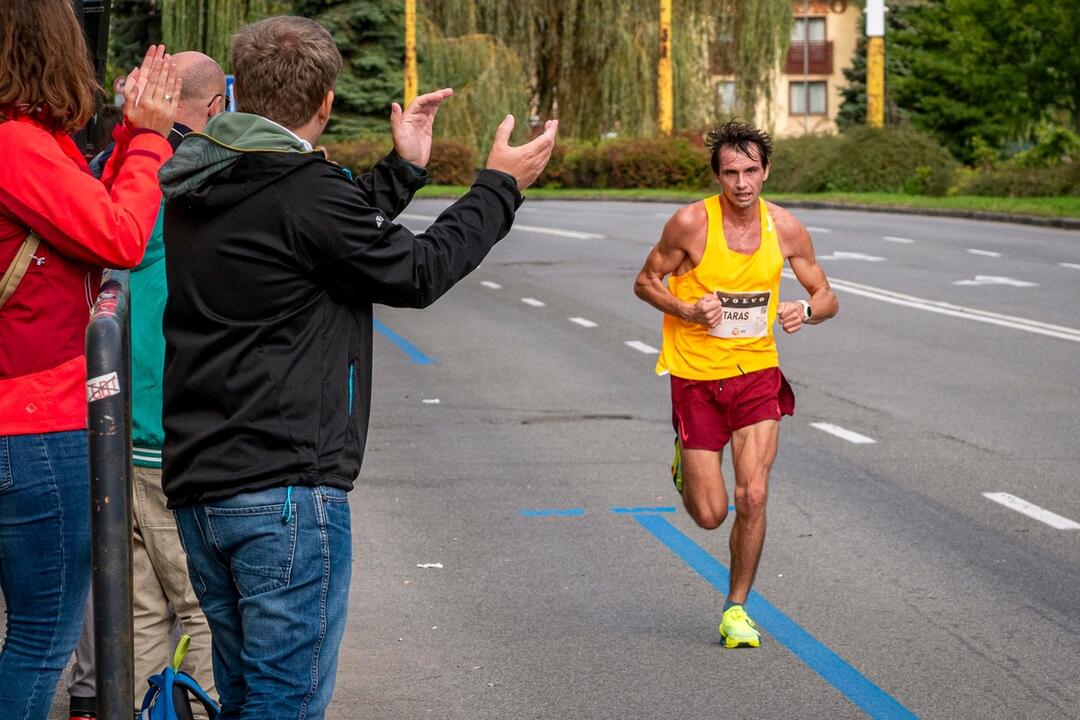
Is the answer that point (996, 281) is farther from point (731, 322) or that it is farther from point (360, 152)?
point (360, 152)

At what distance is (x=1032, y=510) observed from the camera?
334 inches

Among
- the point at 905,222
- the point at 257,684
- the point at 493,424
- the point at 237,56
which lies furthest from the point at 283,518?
the point at 905,222

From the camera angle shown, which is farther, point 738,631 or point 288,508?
point 738,631

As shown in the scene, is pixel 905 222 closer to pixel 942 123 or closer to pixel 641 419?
pixel 641 419

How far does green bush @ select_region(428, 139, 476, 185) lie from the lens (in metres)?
49.2

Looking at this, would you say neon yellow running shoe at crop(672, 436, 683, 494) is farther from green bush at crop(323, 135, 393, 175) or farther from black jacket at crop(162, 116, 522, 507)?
green bush at crop(323, 135, 393, 175)

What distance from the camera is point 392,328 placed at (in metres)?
17.6

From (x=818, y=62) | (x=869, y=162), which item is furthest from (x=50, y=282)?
(x=818, y=62)

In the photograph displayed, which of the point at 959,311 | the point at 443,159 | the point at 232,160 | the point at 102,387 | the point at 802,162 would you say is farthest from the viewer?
the point at 443,159

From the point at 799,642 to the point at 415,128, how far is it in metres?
3.23

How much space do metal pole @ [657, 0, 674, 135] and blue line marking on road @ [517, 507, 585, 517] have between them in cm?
3941

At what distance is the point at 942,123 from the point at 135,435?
6487 cm

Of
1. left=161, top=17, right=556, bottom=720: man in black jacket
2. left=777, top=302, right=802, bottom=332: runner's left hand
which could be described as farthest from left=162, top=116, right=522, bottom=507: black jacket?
left=777, top=302, right=802, bottom=332: runner's left hand

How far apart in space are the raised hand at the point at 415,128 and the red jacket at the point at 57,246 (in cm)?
51
